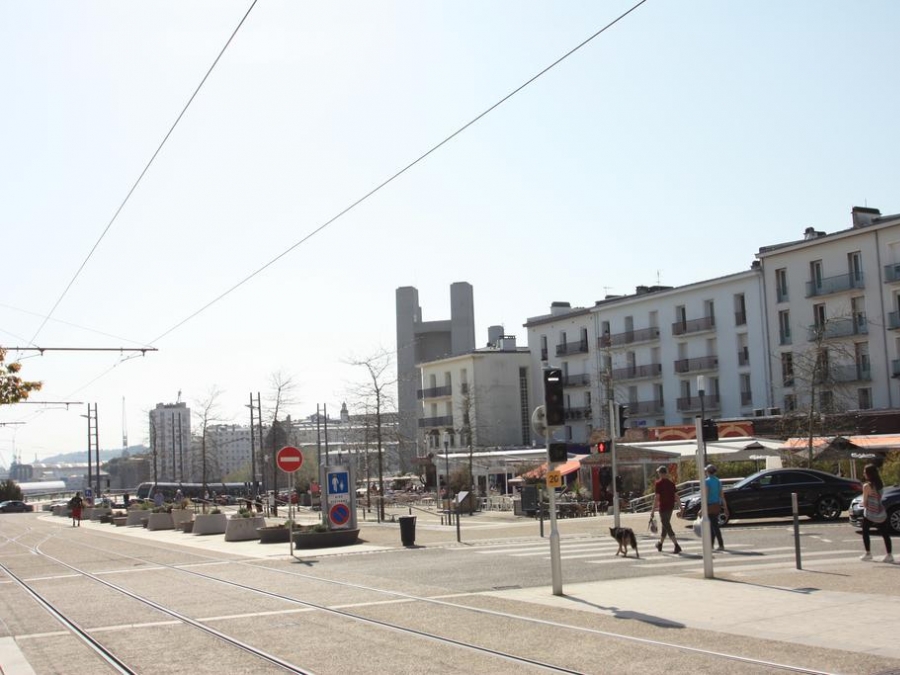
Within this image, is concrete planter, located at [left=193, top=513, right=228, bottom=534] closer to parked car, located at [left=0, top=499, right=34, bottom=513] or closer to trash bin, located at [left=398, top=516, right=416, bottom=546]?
trash bin, located at [left=398, top=516, right=416, bottom=546]

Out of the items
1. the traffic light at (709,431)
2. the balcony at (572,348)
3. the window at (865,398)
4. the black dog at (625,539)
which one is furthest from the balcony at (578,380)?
the traffic light at (709,431)

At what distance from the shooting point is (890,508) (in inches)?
856

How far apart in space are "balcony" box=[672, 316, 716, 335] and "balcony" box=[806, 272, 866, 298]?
8.09 m

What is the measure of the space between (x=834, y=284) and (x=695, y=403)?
13.4 m

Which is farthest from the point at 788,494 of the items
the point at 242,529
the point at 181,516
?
the point at 181,516

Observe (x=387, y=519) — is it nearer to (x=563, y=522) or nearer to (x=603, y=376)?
(x=563, y=522)

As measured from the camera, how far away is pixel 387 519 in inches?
1710

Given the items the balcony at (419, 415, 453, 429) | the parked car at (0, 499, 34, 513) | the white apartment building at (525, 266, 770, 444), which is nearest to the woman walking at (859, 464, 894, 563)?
the white apartment building at (525, 266, 770, 444)

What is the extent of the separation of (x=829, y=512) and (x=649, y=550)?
823 centimetres

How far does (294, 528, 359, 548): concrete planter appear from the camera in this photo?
27.4 metres

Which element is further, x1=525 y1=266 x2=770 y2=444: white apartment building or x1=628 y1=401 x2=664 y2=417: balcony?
x1=628 y1=401 x2=664 y2=417: balcony

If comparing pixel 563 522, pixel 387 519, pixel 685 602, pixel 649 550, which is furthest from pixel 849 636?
pixel 387 519

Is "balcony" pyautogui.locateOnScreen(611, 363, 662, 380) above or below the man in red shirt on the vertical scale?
above

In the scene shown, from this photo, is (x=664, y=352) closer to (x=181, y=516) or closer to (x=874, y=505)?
(x=181, y=516)
